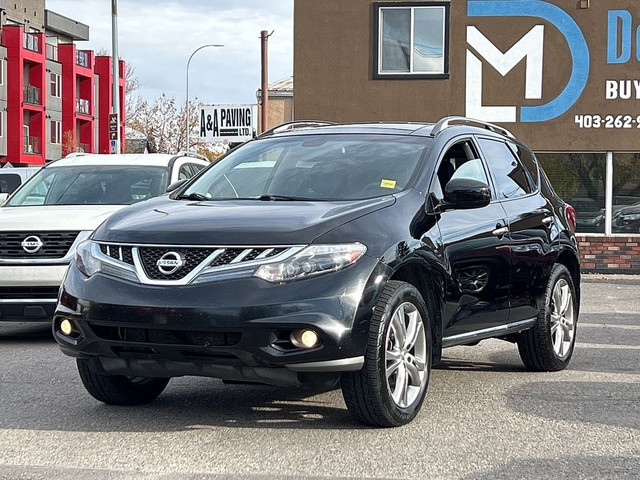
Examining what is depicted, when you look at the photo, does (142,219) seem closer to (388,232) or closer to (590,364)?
(388,232)

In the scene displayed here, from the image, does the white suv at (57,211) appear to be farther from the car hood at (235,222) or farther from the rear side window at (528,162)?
the rear side window at (528,162)

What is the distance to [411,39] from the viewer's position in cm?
2167

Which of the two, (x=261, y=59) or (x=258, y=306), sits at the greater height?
(x=261, y=59)

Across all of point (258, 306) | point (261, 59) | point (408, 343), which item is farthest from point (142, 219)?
point (261, 59)

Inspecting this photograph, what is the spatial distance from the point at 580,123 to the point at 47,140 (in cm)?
5054

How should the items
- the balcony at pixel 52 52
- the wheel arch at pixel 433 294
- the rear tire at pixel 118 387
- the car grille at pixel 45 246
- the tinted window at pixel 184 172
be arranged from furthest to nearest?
the balcony at pixel 52 52 → the tinted window at pixel 184 172 → the car grille at pixel 45 246 → the rear tire at pixel 118 387 → the wheel arch at pixel 433 294

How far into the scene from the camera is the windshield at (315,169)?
6477 millimetres

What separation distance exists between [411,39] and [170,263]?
16.9 meters

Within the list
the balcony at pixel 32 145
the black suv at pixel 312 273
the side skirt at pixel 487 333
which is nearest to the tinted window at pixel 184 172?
the black suv at pixel 312 273

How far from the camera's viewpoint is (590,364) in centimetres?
841

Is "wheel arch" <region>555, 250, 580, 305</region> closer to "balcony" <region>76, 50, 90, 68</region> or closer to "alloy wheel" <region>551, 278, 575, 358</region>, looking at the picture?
"alloy wheel" <region>551, 278, 575, 358</region>

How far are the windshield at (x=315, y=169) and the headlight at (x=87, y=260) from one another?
0.97 m

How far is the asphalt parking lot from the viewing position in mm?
4996

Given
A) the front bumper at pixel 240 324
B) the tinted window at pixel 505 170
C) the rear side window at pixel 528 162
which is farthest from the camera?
the rear side window at pixel 528 162
